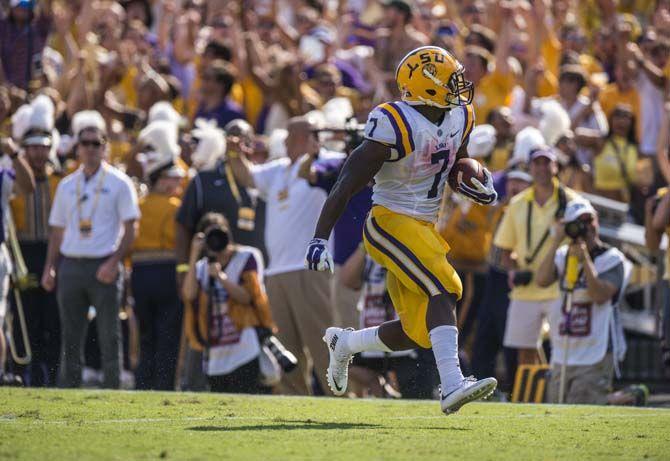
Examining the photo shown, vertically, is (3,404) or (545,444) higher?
(545,444)

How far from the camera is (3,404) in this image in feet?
29.3

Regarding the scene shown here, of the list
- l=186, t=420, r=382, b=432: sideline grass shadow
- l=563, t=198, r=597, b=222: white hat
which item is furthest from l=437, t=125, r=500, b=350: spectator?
l=186, t=420, r=382, b=432: sideline grass shadow

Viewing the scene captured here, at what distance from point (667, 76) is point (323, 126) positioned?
4.17 m

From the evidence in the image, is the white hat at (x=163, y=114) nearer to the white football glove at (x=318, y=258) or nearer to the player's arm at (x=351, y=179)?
the player's arm at (x=351, y=179)

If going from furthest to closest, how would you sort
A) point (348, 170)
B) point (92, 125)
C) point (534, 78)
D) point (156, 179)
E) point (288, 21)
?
point (288, 21) → point (534, 78) → point (156, 179) → point (92, 125) → point (348, 170)

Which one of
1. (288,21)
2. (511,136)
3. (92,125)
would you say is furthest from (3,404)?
(288,21)

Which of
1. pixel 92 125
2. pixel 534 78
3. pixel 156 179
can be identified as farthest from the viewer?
pixel 534 78

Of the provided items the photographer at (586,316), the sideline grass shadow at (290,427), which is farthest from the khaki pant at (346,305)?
the sideline grass shadow at (290,427)

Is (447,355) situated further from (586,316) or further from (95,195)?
(95,195)

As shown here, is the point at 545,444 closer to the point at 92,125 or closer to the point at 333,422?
the point at 333,422

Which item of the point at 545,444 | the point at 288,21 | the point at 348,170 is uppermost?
the point at 348,170

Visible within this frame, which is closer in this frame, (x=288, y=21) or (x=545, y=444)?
(x=545, y=444)

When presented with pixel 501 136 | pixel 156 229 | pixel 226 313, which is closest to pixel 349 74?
pixel 501 136

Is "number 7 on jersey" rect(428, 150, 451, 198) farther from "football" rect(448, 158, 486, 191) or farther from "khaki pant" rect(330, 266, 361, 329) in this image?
"khaki pant" rect(330, 266, 361, 329)
